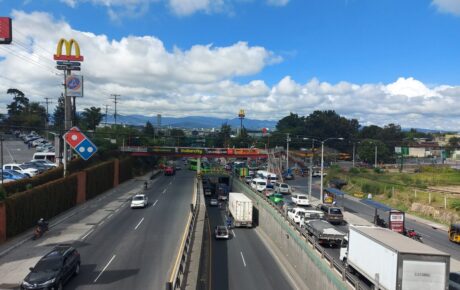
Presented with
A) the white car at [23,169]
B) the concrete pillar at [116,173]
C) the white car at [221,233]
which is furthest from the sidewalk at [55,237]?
the concrete pillar at [116,173]

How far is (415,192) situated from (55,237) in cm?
4814

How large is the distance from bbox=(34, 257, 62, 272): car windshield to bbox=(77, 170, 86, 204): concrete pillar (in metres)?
29.6

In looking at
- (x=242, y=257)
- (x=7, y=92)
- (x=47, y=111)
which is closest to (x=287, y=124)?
(x=47, y=111)

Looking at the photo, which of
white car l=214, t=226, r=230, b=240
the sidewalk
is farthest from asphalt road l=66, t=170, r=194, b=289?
white car l=214, t=226, r=230, b=240

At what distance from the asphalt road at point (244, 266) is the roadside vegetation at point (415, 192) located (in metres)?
24.3

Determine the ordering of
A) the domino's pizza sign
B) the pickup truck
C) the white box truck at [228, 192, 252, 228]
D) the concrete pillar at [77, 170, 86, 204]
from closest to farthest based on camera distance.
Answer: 1. the pickup truck
2. the domino's pizza sign
3. the white box truck at [228, 192, 252, 228]
4. the concrete pillar at [77, 170, 86, 204]

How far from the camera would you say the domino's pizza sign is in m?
30.5

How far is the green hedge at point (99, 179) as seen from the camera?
52531mm

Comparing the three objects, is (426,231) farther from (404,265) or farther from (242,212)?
(404,265)

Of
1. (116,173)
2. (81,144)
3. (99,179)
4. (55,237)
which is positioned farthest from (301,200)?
(116,173)

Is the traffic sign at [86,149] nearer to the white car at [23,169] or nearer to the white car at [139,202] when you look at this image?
the white car at [139,202]

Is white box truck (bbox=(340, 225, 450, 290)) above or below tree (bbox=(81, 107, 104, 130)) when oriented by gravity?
below

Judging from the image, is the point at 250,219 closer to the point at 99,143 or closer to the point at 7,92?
the point at 99,143

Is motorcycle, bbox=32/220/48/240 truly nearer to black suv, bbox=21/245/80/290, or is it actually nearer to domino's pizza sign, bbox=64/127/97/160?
domino's pizza sign, bbox=64/127/97/160
